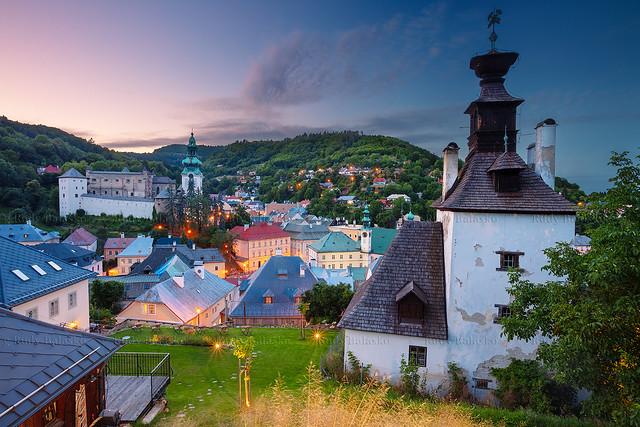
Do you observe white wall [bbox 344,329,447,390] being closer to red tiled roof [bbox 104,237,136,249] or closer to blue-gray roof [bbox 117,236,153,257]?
blue-gray roof [bbox 117,236,153,257]

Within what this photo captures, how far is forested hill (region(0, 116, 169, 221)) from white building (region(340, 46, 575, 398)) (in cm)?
9538

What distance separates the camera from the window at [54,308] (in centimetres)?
1933

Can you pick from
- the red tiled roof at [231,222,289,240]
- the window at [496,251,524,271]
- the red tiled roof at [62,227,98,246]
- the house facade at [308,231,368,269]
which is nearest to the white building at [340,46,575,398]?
the window at [496,251,524,271]

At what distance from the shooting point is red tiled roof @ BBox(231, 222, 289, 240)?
84125 millimetres

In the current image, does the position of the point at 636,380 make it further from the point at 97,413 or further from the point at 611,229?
the point at 97,413

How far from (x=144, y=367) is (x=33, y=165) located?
411 ft

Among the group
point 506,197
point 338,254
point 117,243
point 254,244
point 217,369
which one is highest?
point 506,197

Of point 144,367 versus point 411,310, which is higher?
point 411,310

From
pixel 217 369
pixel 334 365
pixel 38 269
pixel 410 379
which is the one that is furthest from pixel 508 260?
pixel 38 269

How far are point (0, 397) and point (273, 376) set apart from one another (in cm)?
1086

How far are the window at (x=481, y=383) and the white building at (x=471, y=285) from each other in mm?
33

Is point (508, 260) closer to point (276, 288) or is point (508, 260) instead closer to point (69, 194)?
point (276, 288)

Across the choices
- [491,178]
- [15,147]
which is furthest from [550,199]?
[15,147]

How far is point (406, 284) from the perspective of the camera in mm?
14500
